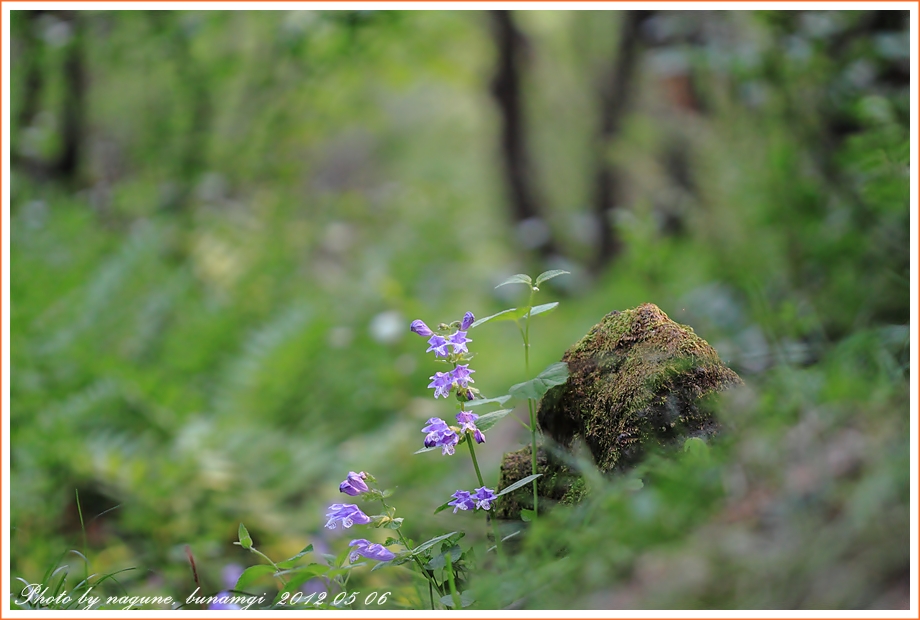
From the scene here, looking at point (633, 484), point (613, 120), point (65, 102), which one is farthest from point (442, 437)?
point (613, 120)

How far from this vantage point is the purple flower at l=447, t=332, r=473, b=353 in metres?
1.30

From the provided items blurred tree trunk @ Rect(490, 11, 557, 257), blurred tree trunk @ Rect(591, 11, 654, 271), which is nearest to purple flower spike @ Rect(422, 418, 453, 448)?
blurred tree trunk @ Rect(591, 11, 654, 271)

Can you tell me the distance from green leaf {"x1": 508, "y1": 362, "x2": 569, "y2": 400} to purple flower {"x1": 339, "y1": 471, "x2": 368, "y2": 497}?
12.5 inches

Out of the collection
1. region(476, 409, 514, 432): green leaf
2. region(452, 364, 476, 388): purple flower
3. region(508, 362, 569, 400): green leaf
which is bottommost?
region(476, 409, 514, 432): green leaf

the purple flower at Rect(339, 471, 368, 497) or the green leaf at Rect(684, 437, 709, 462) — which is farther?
the purple flower at Rect(339, 471, 368, 497)

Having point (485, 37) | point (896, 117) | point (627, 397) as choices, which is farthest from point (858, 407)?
point (485, 37)

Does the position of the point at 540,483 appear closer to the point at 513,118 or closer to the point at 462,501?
the point at 462,501

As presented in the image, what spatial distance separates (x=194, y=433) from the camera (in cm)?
338

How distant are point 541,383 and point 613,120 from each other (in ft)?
22.5

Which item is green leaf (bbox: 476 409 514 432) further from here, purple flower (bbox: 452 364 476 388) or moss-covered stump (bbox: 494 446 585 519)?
moss-covered stump (bbox: 494 446 585 519)

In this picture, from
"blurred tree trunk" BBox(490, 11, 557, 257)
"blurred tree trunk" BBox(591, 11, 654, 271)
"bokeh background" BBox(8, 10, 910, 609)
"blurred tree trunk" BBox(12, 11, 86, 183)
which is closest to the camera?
"bokeh background" BBox(8, 10, 910, 609)

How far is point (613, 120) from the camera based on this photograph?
765cm

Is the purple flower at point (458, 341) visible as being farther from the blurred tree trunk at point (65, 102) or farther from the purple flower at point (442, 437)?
the blurred tree trunk at point (65, 102)

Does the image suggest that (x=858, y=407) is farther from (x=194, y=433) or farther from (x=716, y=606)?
(x=194, y=433)
